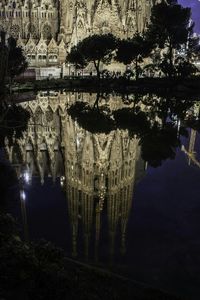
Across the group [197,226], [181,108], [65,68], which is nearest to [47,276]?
[197,226]

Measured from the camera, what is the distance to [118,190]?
1772 centimetres

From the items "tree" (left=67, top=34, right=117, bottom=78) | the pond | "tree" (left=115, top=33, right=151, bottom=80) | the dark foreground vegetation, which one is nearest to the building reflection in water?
the pond

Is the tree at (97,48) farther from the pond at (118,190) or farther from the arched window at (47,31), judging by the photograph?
the arched window at (47,31)

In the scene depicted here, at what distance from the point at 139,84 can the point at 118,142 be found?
36.7 meters

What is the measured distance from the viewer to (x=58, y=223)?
15562 millimetres

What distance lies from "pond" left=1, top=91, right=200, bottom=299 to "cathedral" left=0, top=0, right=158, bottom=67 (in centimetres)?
5555

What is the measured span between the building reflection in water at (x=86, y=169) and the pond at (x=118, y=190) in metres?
0.07

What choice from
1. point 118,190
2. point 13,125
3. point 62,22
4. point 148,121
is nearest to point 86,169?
point 118,190

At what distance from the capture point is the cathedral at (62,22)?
8812 centimetres

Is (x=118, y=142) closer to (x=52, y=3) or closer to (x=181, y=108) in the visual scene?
(x=181, y=108)

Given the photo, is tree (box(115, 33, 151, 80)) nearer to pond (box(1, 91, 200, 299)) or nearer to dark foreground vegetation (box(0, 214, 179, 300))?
pond (box(1, 91, 200, 299))

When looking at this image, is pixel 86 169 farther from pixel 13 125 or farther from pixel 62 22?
pixel 62 22

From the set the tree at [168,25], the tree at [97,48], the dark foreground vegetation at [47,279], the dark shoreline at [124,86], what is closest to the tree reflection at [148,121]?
the dark shoreline at [124,86]

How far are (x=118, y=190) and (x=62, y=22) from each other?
87.2m
